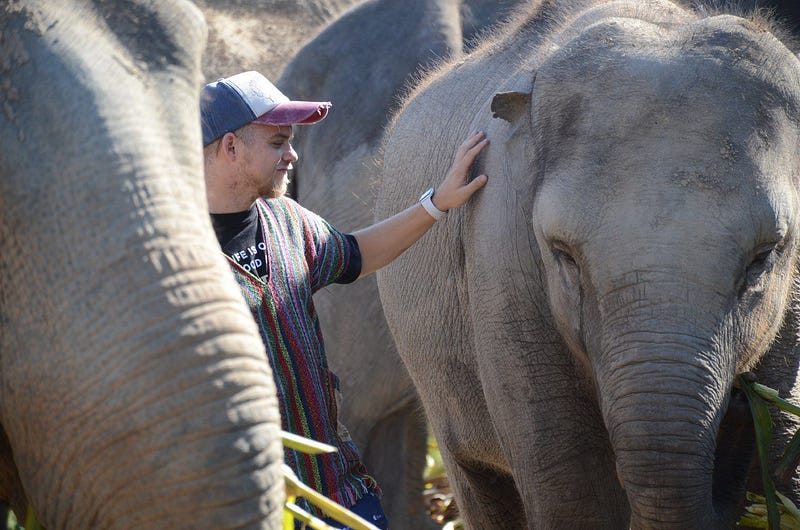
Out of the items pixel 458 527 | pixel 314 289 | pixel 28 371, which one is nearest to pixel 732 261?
pixel 314 289

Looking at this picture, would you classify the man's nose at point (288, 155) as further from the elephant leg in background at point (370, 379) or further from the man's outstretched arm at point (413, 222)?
the elephant leg in background at point (370, 379)

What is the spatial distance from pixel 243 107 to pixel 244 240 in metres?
0.30

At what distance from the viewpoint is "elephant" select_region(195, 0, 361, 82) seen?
652cm

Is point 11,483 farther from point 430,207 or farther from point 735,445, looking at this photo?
point 735,445

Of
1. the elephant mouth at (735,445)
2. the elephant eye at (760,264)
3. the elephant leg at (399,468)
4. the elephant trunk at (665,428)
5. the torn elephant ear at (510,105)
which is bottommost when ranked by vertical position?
the elephant leg at (399,468)

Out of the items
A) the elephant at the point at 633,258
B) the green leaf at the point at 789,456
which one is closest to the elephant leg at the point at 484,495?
the elephant at the point at 633,258

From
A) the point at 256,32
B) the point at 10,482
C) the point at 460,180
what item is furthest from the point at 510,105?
the point at 256,32

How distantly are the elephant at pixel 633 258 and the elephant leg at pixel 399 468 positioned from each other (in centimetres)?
189

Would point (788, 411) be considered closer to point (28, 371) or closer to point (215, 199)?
point (215, 199)

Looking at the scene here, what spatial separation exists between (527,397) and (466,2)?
2.70m

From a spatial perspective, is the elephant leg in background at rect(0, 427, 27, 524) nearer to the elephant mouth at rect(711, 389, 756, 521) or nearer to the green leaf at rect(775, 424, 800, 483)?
the elephant mouth at rect(711, 389, 756, 521)

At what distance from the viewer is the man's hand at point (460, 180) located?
10.6ft

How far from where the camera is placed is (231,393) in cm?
167

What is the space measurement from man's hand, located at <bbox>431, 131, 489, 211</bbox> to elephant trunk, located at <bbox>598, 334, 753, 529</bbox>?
2.47 ft
